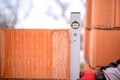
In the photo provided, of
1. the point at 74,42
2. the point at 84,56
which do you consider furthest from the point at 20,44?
the point at 84,56

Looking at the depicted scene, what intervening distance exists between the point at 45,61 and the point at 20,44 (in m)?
0.58

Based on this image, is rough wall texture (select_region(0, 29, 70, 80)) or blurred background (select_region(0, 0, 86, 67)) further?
blurred background (select_region(0, 0, 86, 67))

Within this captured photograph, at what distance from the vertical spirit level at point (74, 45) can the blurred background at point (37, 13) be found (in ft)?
5.32

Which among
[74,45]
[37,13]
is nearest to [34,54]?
[74,45]

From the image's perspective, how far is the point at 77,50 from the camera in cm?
460

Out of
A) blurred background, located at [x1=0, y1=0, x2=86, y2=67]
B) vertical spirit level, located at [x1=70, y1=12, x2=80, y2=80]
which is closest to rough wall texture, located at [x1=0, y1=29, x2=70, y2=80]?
vertical spirit level, located at [x1=70, y1=12, x2=80, y2=80]

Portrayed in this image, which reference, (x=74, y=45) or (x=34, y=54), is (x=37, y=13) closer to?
(x=34, y=54)

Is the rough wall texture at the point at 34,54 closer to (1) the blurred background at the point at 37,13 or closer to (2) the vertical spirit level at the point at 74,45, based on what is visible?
(2) the vertical spirit level at the point at 74,45

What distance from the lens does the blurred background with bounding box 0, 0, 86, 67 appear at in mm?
6105

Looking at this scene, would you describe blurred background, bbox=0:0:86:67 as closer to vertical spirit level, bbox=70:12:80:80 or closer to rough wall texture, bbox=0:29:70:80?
rough wall texture, bbox=0:29:70:80

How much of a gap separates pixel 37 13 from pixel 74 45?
6.43ft

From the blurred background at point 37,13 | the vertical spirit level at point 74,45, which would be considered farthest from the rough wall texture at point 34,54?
the blurred background at point 37,13

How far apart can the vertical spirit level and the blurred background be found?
162 cm

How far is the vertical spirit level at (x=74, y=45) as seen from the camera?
447 cm
